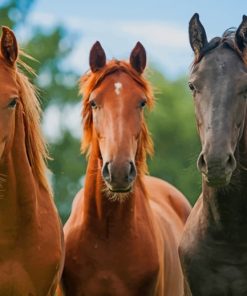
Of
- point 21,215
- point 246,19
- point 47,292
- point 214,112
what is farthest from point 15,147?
point 246,19

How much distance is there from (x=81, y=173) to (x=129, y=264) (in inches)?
1184

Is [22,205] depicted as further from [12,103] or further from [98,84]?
[98,84]

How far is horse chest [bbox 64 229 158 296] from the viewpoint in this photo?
7727 mm

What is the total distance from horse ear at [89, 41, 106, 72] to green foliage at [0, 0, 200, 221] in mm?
24934

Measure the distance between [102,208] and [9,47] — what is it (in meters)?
1.69

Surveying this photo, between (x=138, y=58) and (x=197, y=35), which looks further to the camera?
(x=138, y=58)

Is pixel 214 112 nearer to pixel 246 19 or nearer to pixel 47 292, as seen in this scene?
pixel 246 19

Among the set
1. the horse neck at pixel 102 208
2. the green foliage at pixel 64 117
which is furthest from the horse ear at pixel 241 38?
the green foliage at pixel 64 117

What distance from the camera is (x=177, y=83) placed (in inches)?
1725

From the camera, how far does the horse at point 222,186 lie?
265 inches

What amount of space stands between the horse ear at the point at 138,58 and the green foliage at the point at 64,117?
24844 millimetres

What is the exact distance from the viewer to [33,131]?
746cm

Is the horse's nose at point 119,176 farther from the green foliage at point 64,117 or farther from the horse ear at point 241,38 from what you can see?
the green foliage at point 64,117

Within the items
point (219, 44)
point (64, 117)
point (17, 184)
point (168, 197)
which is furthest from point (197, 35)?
point (64, 117)
